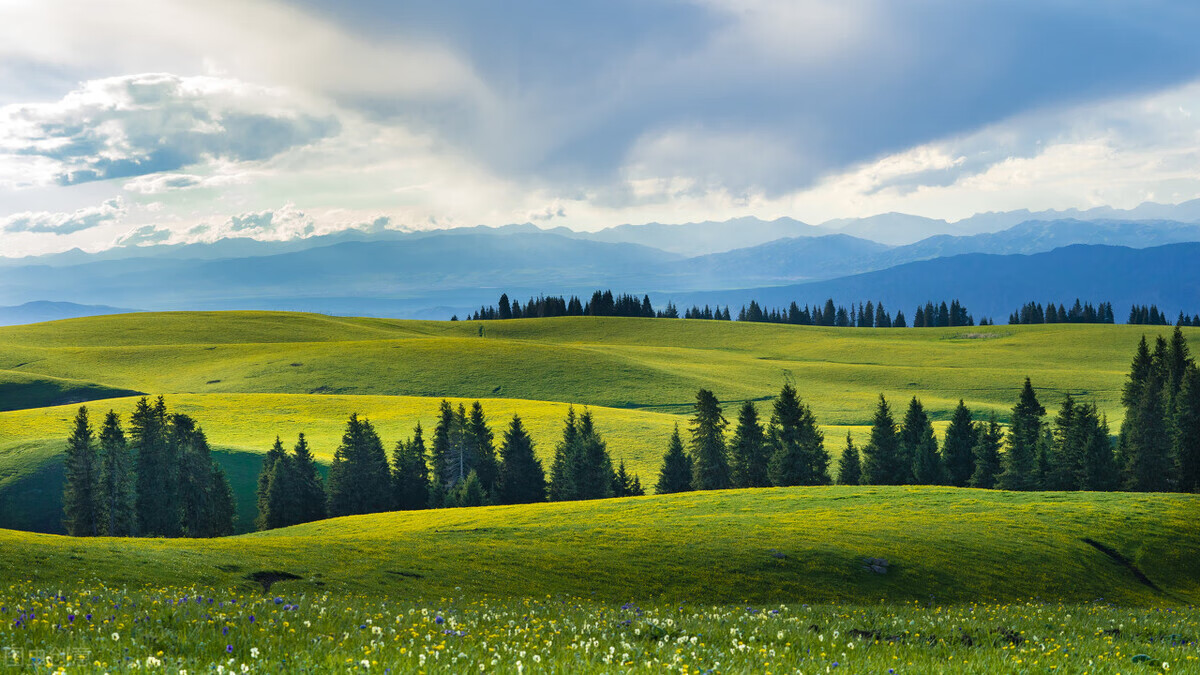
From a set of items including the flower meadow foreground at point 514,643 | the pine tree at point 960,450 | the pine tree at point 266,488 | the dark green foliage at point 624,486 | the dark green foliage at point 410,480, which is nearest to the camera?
the flower meadow foreground at point 514,643

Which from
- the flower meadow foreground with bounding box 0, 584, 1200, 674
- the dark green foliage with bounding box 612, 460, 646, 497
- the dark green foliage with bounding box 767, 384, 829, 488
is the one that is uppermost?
the flower meadow foreground with bounding box 0, 584, 1200, 674

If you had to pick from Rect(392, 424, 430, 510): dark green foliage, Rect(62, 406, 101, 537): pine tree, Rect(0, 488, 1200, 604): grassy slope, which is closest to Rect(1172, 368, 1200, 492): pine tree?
Rect(0, 488, 1200, 604): grassy slope

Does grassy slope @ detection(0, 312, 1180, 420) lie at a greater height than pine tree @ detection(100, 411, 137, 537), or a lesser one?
greater

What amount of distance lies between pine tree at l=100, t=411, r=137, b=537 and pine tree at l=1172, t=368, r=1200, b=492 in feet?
322

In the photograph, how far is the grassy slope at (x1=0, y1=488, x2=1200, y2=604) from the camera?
2956 centimetres

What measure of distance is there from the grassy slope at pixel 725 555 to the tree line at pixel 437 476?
26.4 metres

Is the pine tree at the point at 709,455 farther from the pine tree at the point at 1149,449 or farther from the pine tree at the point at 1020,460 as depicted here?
the pine tree at the point at 1149,449

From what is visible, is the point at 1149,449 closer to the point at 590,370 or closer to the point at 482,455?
the point at 482,455

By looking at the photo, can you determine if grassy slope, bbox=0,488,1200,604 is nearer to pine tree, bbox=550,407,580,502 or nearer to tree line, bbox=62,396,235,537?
pine tree, bbox=550,407,580,502

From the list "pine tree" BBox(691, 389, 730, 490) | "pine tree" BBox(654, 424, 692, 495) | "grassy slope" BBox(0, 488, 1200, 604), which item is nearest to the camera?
"grassy slope" BBox(0, 488, 1200, 604)

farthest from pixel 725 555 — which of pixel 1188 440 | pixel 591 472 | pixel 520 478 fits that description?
pixel 1188 440

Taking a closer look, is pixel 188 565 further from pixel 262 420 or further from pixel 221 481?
pixel 262 420

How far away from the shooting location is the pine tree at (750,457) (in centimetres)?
8506

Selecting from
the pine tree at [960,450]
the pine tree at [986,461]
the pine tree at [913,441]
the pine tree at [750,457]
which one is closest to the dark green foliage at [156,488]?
the pine tree at [750,457]
